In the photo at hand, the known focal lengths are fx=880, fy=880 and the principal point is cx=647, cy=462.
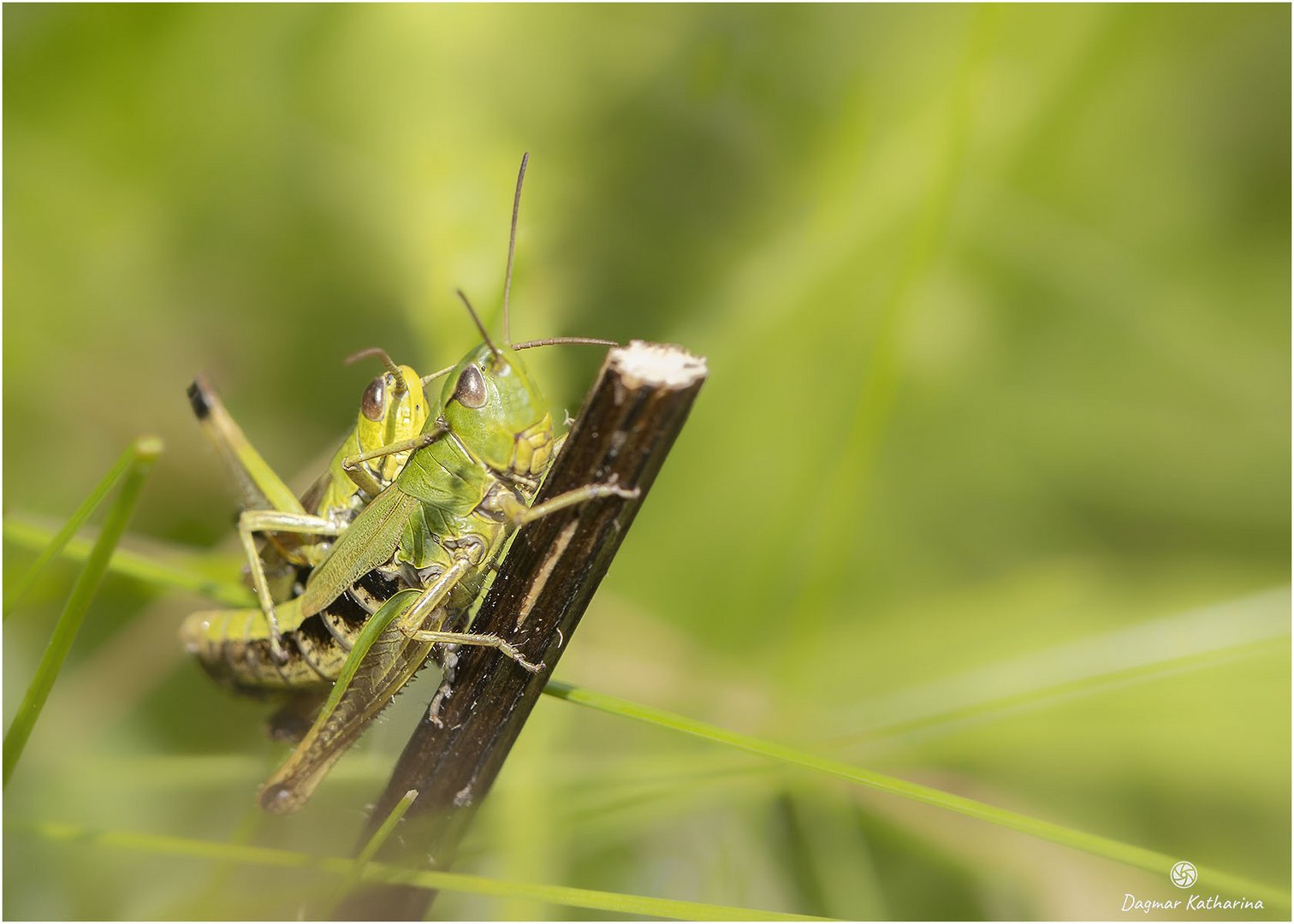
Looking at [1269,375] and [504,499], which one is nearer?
[504,499]

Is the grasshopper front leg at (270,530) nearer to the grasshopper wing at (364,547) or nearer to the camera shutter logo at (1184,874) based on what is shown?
the grasshopper wing at (364,547)

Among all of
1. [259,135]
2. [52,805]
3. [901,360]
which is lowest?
[52,805]

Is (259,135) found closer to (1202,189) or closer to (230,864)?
(230,864)

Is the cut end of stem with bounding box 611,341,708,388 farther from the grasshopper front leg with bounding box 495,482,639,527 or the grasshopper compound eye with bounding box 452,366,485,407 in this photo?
the grasshopper compound eye with bounding box 452,366,485,407

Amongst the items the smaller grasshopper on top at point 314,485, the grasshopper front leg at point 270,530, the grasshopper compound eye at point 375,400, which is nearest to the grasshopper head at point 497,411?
the smaller grasshopper on top at point 314,485

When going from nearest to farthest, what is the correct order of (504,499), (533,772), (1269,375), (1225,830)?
(504,499) → (533,772) → (1225,830) → (1269,375)

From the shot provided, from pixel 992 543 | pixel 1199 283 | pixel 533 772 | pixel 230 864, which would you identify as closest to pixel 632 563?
pixel 533 772
